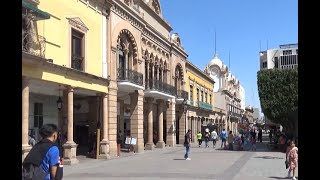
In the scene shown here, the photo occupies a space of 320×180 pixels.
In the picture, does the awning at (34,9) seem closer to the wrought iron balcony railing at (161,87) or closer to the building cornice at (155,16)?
the building cornice at (155,16)

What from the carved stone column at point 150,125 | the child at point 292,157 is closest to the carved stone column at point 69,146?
the child at point 292,157

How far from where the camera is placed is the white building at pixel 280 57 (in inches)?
3831

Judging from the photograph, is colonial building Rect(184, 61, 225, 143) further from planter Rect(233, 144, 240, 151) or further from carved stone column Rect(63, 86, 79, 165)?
carved stone column Rect(63, 86, 79, 165)

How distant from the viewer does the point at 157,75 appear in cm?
3528

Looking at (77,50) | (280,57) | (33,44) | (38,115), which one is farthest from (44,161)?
(280,57)

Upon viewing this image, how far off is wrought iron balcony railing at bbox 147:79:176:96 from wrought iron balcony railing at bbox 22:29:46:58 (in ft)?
49.2

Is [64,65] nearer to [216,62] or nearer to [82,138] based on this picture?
[82,138]

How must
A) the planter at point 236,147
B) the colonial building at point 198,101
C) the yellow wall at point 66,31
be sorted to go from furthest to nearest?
the colonial building at point 198,101 < the planter at point 236,147 < the yellow wall at point 66,31

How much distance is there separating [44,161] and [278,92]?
96.7 feet

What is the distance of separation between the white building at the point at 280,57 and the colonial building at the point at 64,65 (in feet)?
250

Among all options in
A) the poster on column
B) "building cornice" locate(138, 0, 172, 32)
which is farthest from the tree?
the poster on column

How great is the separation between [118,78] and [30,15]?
9.87 metres

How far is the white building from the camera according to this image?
97.3 metres
